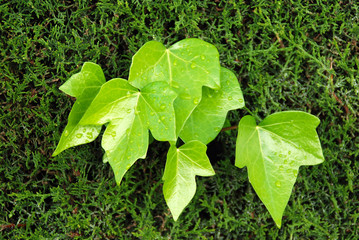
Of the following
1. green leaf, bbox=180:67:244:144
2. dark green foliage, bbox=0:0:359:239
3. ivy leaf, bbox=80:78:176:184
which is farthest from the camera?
dark green foliage, bbox=0:0:359:239

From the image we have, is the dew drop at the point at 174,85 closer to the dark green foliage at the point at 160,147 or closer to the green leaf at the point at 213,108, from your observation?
the green leaf at the point at 213,108

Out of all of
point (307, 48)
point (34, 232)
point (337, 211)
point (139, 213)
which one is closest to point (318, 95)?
point (307, 48)

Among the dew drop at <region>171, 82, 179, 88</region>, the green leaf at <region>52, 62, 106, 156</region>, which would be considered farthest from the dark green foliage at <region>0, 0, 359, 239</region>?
the dew drop at <region>171, 82, 179, 88</region>

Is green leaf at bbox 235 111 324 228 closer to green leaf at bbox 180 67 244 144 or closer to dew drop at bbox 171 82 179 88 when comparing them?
green leaf at bbox 180 67 244 144

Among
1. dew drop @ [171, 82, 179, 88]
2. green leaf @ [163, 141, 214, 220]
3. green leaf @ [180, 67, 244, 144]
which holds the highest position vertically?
dew drop @ [171, 82, 179, 88]

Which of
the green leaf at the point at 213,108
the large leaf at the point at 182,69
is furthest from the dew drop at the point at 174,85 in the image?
the green leaf at the point at 213,108
